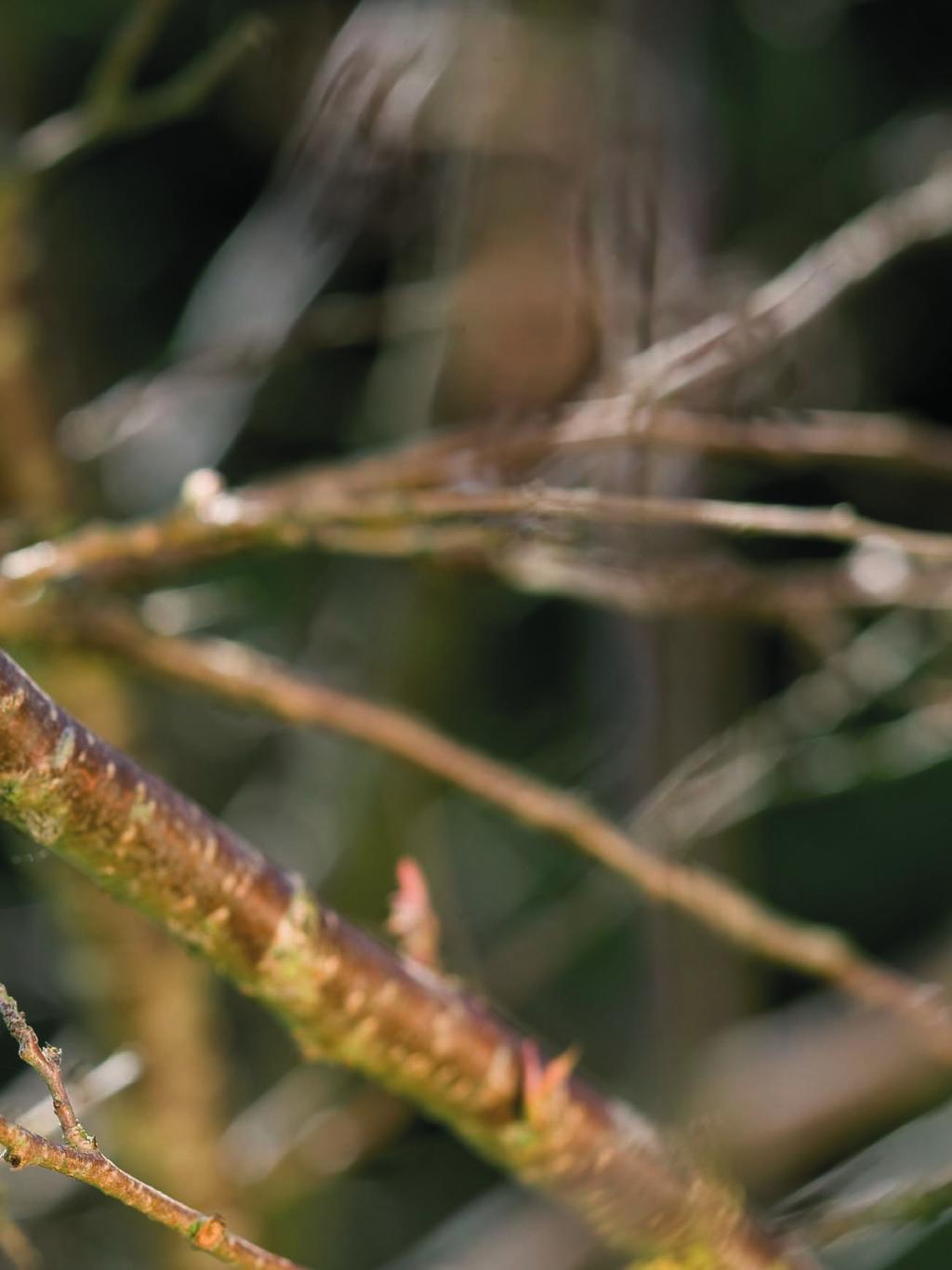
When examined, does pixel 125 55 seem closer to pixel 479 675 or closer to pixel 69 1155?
pixel 69 1155

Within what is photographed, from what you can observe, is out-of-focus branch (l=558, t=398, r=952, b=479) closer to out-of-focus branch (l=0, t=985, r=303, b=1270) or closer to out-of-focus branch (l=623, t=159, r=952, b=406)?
out-of-focus branch (l=623, t=159, r=952, b=406)

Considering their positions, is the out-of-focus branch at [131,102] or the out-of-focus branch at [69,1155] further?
the out-of-focus branch at [131,102]

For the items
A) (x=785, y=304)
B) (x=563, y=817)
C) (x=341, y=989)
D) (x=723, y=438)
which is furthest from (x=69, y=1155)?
(x=785, y=304)

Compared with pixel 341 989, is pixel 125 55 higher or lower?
higher

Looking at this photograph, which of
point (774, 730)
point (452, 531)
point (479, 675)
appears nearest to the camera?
point (452, 531)

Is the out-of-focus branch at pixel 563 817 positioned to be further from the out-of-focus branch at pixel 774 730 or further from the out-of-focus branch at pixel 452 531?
the out-of-focus branch at pixel 774 730

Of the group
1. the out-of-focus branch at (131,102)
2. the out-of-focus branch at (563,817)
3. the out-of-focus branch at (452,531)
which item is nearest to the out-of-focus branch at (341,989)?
the out-of-focus branch at (563,817)

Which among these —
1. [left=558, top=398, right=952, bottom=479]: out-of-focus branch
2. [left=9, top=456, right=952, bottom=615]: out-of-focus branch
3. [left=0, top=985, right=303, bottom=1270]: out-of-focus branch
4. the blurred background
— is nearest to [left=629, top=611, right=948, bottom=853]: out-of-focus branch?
the blurred background
